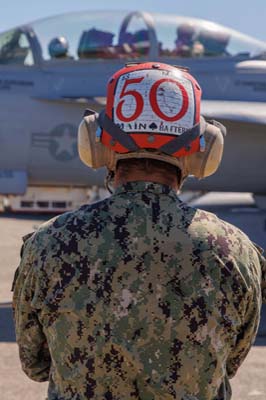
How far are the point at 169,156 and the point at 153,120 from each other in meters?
0.11

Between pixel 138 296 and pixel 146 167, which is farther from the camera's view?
pixel 146 167

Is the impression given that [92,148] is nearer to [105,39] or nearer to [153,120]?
[153,120]

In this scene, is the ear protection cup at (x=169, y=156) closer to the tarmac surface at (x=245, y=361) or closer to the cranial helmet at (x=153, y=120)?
the cranial helmet at (x=153, y=120)

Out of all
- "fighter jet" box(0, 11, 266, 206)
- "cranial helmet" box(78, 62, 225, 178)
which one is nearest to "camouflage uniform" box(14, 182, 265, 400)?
"cranial helmet" box(78, 62, 225, 178)

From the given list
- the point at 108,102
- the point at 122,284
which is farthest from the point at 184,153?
the point at 122,284

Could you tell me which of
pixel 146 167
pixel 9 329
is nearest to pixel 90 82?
pixel 9 329

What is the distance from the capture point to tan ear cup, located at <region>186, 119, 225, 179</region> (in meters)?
2.25

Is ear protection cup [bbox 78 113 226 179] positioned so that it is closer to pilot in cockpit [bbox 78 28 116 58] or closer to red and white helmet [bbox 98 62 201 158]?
red and white helmet [bbox 98 62 201 158]

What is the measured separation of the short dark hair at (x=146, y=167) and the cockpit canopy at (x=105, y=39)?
707cm

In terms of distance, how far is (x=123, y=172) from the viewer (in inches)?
86.0

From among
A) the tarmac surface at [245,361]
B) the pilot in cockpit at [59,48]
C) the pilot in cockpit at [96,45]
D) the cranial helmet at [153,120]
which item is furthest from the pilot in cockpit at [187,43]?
the cranial helmet at [153,120]

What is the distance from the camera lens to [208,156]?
7.50ft

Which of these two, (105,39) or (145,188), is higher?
(145,188)

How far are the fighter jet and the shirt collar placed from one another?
6.71 m
